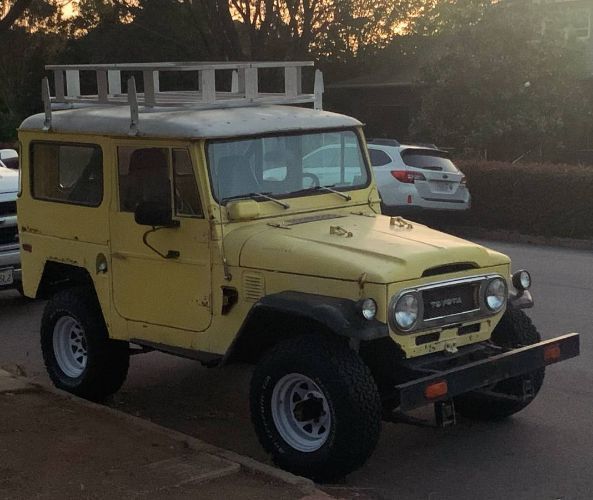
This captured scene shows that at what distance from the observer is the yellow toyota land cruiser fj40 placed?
18.8 ft

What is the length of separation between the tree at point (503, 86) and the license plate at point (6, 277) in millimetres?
17910

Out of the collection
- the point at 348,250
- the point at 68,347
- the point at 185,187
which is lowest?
the point at 68,347

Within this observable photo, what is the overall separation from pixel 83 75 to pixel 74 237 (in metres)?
27.1

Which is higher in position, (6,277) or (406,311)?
(406,311)

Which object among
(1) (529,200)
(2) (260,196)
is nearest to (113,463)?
(2) (260,196)

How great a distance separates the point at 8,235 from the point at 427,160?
9172 mm

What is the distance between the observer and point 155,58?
3678cm

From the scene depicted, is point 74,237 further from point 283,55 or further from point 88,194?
point 283,55

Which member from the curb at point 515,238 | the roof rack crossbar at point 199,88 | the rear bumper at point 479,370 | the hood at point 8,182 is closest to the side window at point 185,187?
the roof rack crossbar at point 199,88

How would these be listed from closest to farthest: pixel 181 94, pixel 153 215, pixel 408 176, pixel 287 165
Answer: pixel 153 215 → pixel 287 165 → pixel 181 94 → pixel 408 176

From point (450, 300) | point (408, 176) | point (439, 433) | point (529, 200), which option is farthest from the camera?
point (529, 200)

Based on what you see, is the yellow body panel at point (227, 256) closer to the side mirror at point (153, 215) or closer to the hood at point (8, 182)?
the side mirror at point (153, 215)

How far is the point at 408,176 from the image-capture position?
17.8m

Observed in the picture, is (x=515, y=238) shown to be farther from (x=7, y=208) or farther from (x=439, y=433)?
(x=439, y=433)
